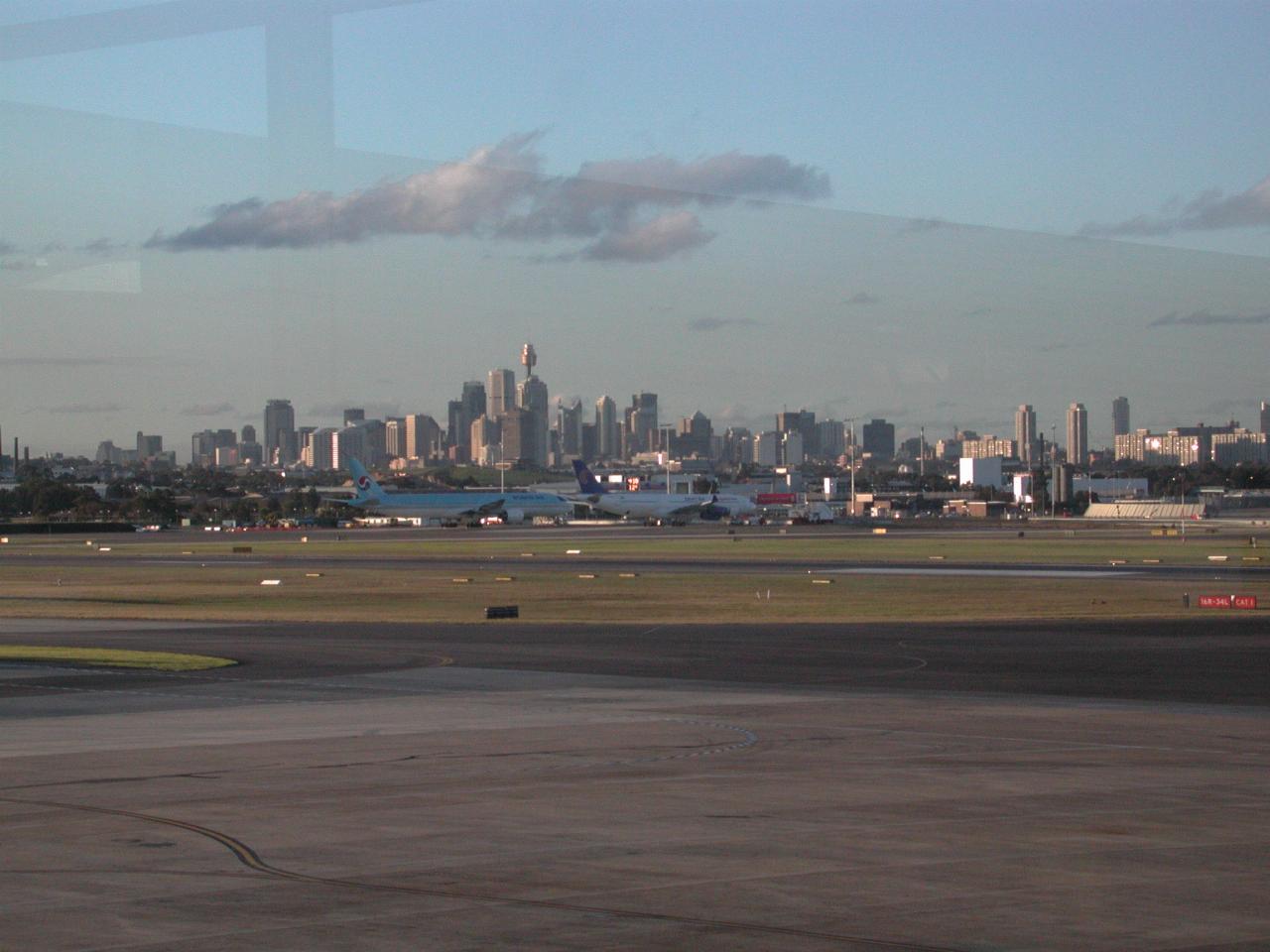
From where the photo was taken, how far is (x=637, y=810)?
11.4 metres

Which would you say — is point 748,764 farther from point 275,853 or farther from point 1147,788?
point 275,853

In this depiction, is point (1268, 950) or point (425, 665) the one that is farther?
point (425, 665)

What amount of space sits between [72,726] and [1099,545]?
70854 millimetres

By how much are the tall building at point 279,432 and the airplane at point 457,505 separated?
2911 inches

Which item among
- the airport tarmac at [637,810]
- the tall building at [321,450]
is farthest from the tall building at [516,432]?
the airport tarmac at [637,810]

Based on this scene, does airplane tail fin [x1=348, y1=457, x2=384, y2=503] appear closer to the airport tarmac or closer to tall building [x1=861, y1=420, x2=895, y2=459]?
tall building [x1=861, y1=420, x2=895, y2=459]

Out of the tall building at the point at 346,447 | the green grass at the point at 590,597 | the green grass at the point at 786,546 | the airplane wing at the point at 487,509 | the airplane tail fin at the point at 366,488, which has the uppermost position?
the tall building at the point at 346,447

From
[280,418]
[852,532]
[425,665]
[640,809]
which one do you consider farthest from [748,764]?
[852,532]

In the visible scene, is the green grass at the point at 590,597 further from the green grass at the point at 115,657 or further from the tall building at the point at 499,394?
the tall building at the point at 499,394

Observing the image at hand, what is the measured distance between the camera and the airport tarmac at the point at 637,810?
7.80 m

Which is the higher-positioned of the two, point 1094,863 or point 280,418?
point 280,418

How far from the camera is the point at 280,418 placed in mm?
38312

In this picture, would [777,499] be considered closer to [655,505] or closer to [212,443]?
[655,505]

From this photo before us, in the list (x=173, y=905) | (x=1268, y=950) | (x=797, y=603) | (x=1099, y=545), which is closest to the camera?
(x=1268, y=950)
